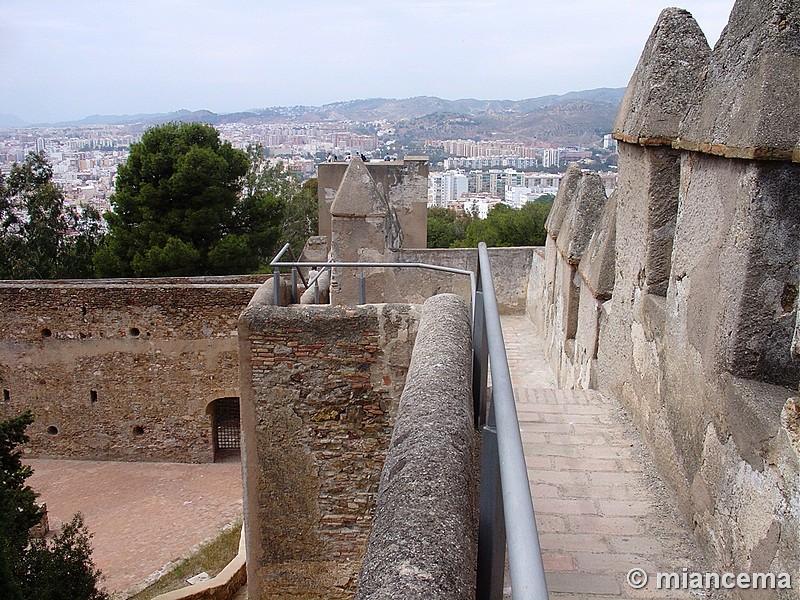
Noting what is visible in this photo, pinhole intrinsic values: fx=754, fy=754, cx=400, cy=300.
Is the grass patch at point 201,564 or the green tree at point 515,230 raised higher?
the green tree at point 515,230

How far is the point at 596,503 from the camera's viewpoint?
12.0 ft

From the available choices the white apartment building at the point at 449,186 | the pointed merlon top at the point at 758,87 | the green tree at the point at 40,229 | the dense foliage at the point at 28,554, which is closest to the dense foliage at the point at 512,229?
the green tree at the point at 40,229

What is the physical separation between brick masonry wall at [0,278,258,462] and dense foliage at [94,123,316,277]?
632cm

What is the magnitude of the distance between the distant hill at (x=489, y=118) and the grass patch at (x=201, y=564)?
128 ft

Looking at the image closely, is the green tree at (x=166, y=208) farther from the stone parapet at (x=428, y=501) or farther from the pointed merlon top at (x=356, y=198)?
the stone parapet at (x=428, y=501)

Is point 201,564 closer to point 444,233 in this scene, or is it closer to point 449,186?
point 444,233

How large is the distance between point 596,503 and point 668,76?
2.42 meters

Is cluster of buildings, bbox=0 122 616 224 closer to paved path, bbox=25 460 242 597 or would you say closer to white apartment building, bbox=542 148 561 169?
white apartment building, bbox=542 148 561 169

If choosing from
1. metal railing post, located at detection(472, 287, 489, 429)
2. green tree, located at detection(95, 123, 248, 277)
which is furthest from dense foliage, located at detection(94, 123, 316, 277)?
metal railing post, located at detection(472, 287, 489, 429)

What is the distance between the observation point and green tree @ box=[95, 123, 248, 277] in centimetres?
1988

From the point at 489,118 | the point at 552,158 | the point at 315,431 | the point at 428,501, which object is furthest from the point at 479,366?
the point at 489,118

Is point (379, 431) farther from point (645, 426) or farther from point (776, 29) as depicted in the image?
point (776, 29)

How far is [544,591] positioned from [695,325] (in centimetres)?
270

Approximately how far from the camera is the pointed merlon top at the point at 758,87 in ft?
8.98
